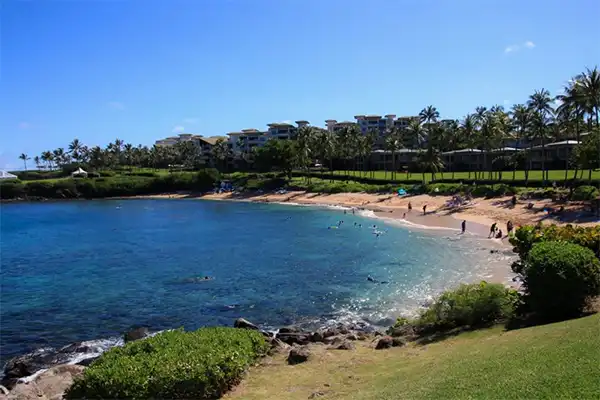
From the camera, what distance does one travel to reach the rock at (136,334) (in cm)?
2392

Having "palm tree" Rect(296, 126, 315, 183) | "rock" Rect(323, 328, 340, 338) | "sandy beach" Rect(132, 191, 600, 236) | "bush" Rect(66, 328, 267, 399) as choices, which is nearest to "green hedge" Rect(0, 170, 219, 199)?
"palm tree" Rect(296, 126, 315, 183)

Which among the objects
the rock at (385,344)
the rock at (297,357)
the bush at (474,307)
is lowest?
the rock at (385,344)

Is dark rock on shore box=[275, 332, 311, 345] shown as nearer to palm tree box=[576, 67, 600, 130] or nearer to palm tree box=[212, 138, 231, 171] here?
palm tree box=[576, 67, 600, 130]

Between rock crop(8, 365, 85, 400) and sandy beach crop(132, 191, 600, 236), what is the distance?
1626 inches

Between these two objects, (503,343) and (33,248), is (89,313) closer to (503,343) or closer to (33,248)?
(503,343)

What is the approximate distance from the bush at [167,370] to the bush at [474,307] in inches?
335

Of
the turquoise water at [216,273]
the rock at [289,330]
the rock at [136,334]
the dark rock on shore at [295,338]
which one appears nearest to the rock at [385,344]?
the dark rock on shore at [295,338]

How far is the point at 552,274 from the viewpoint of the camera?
17.1m

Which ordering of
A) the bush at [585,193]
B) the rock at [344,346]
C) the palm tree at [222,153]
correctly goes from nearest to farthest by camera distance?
the rock at [344,346] < the bush at [585,193] < the palm tree at [222,153]

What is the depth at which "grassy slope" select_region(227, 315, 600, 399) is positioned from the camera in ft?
32.2

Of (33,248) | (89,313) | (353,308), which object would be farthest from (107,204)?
(353,308)

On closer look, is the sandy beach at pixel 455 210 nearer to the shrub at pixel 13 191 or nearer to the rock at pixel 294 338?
the rock at pixel 294 338

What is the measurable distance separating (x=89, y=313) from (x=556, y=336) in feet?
84.0

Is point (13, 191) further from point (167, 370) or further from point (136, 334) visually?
point (167, 370)
